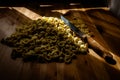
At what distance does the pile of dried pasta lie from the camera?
78.0 inches

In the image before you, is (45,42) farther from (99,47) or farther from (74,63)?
(99,47)

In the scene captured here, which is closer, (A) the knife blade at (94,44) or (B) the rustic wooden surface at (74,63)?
(B) the rustic wooden surface at (74,63)

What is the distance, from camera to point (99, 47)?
219 cm

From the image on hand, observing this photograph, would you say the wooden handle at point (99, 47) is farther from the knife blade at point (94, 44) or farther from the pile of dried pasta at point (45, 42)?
the pile of dried pasta at point (45, 42)

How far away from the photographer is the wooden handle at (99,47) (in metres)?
2.02

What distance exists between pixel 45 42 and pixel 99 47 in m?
0.66

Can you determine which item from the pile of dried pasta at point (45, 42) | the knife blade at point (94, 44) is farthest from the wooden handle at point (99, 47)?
the pile of dried pasta at point (45, 42)

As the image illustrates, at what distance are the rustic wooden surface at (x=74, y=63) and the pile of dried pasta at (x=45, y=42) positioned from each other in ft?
0.26

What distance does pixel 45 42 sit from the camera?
2203 millimetres

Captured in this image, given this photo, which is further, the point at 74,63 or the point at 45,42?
the point at 45,42

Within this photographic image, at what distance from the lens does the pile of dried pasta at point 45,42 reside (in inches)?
78.0

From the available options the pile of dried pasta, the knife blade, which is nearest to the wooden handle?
the knife blade

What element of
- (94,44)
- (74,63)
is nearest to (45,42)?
(74,63)

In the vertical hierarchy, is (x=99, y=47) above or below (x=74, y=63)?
above
